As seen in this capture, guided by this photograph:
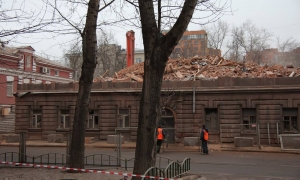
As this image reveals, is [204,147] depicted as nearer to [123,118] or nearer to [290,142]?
[290,142]

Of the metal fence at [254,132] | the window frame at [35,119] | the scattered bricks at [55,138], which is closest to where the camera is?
the metal fence at [254,132]

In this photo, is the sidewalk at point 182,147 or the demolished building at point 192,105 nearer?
the sidewalk at point 182,147

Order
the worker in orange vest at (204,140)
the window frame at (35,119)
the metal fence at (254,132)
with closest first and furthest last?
the worker in orange vest at (204,140)
the metal fence at (254,132)
the window frame at (35,119)

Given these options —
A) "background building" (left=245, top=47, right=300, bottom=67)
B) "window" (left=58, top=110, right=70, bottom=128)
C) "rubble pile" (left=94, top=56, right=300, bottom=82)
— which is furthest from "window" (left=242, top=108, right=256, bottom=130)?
"background building" (left=245, top=47, right=300, bottom=67)

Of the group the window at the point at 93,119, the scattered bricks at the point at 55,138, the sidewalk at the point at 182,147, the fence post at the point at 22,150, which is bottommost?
the sidewalk at the point at 182,147

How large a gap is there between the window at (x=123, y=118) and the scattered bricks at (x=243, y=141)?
925 centimetres

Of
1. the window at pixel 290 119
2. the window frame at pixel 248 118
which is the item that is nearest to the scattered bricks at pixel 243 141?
the window frame at pixel 248 118

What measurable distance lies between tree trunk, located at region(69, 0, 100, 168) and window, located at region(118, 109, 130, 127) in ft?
53.7

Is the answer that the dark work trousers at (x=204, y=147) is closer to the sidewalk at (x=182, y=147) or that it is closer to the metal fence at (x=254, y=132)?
the sidewalk at (x=182, y=147)

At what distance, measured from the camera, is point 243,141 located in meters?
23.4

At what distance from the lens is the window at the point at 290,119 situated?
81.8 feet

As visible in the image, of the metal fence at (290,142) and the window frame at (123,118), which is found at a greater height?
the window frame at (123,118)

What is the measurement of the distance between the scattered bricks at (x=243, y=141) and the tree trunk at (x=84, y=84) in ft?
47.5

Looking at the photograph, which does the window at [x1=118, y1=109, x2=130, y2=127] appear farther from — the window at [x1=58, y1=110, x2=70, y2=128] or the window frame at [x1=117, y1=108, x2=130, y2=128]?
the window at [x1=58, y1=110, x2=70, y2=128]
